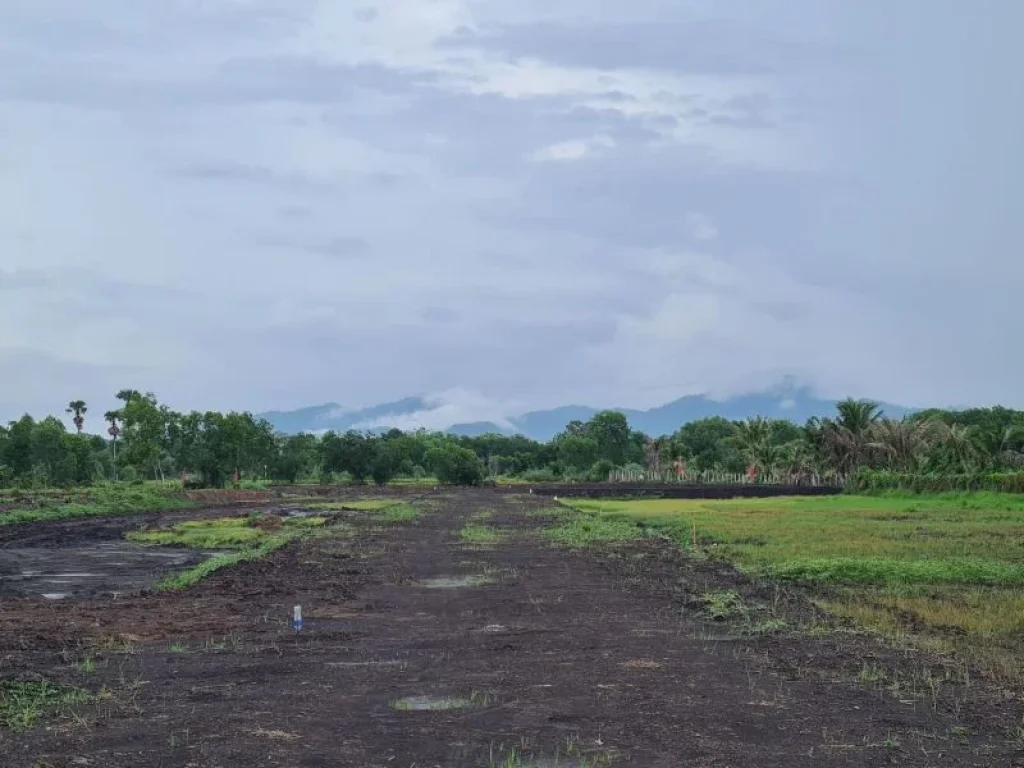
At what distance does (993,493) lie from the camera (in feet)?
187

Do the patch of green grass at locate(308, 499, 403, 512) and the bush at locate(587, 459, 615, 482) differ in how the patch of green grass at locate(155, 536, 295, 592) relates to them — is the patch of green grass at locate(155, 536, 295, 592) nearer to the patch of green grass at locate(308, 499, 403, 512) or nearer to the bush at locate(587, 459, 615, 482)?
the patch of green grass at locate(308, 499, 403, 512)

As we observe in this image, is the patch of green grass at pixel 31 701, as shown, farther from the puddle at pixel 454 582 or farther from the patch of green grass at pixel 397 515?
the patch of green grass at pixel 397 515

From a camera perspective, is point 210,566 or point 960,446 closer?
point 210,566

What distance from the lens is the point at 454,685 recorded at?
12219 mm

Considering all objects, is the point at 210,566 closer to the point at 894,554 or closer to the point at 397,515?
the point at 894,554

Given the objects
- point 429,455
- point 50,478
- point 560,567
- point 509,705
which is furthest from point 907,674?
point 429,455

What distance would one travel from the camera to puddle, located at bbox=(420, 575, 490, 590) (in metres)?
23.2

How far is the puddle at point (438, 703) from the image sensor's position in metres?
11.0

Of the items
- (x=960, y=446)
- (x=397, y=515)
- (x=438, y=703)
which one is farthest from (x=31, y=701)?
(x=960, y=446)

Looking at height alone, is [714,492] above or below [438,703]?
below

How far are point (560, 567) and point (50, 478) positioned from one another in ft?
263

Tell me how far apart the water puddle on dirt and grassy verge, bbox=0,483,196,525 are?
17383mm

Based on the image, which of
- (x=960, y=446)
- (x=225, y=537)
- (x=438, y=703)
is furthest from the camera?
(x=960, y=446)

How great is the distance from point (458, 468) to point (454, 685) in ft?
359
